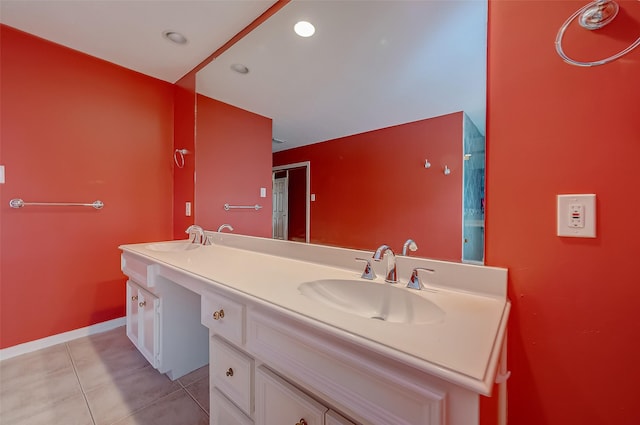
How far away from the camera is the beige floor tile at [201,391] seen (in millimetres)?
1324

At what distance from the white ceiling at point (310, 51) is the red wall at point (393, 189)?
7 cm

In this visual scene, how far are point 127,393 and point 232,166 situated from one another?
150 cm

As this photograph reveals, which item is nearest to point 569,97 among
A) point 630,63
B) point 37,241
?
point 630,63

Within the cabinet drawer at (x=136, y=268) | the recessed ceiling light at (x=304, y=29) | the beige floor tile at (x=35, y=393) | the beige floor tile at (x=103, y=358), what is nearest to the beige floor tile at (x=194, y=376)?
the beige floor tile at (x=103, y=358)

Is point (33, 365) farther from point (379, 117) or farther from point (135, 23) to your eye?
point (379, 117)

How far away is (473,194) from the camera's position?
89 centimetres

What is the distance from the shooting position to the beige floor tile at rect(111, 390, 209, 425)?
120 cm

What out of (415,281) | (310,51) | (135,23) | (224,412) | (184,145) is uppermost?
(135,23)

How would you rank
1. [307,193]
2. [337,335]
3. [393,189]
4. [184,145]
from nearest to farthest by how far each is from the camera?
1. [337,335]
2. [393,189]
3. [307,193]
4. [184,145]

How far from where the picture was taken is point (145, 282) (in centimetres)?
142

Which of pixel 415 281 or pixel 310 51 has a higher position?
pixel 310 51

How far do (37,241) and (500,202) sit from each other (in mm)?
2731

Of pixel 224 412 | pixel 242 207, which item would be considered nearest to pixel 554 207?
pixel 224 412

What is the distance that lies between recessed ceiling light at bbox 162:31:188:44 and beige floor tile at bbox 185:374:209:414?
221 centimetres
